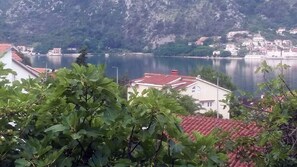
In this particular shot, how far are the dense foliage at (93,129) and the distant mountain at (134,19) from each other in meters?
87.5

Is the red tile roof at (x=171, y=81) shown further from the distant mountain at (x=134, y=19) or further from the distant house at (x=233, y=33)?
the distant house at (x=233, y=33)

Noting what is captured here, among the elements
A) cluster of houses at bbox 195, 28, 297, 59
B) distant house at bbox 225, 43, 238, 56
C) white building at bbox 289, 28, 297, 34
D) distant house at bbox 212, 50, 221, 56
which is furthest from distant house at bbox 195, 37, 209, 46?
white building at bbox 289, 28, 297, 34

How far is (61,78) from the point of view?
2699mm

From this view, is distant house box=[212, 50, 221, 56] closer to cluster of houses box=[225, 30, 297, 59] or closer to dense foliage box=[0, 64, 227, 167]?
cluster of houses box=[225, 30, 297, 59]

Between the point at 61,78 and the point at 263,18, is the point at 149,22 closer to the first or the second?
the point at 263,18

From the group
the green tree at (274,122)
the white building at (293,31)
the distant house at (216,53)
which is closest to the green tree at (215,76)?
the green tree at (274,122)

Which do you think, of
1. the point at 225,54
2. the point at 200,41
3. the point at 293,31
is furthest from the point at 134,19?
the point at 293,31

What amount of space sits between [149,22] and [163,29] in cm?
512

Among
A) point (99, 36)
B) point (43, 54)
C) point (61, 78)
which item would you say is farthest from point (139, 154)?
point (99, 36)

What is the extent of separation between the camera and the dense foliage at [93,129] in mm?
2643

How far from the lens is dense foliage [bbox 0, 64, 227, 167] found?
8.67 feet

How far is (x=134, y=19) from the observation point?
104 m

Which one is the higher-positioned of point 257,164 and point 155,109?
point 155,109

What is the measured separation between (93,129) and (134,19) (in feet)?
335
